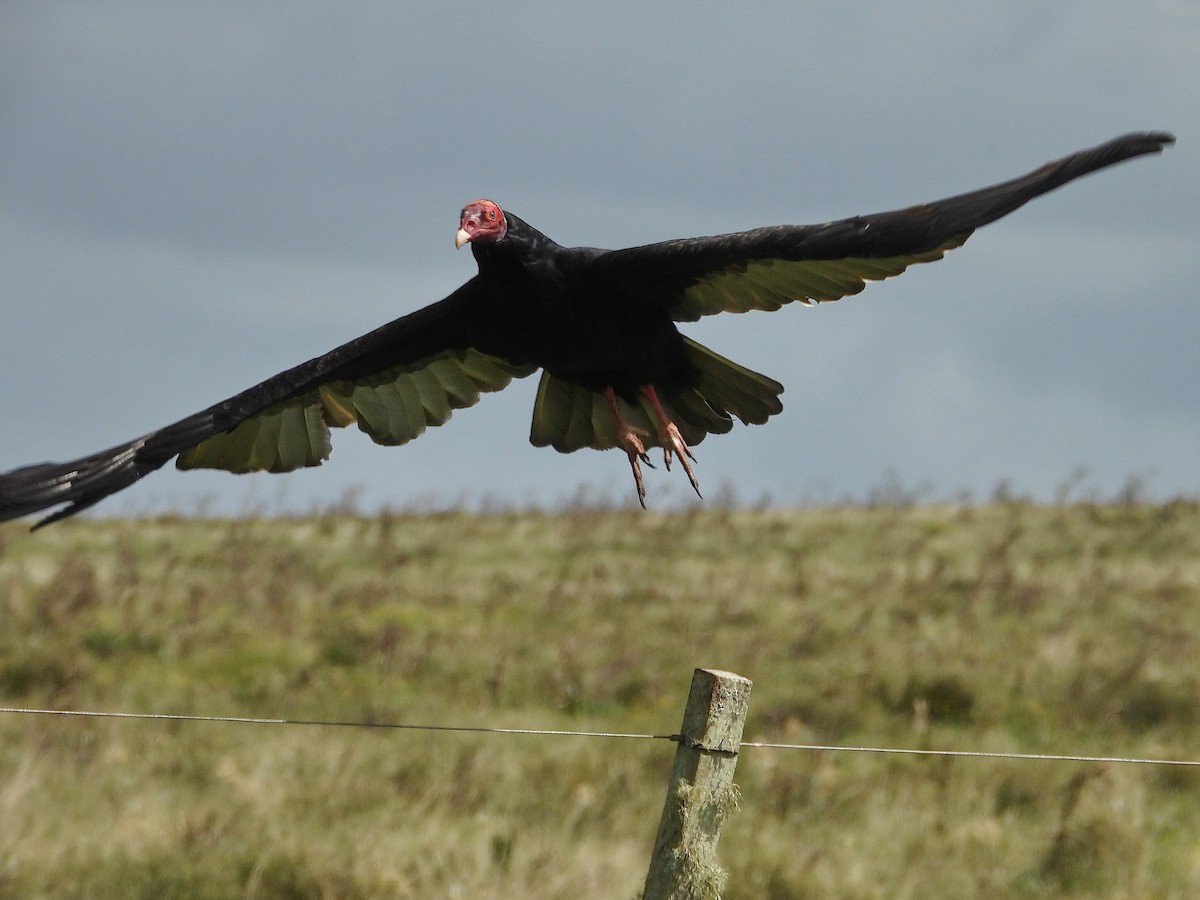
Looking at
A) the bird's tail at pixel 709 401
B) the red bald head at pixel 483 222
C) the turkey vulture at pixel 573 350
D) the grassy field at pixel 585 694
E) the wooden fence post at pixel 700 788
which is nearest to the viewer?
the wooden fence post at pixel 700 788

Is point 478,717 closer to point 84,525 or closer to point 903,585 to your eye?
point 903,585

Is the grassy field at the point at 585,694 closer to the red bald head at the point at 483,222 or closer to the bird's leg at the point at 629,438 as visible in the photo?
the bird's leg at the point at 629,438

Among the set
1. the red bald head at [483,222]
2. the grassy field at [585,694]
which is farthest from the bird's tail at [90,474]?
the grassy field at [585,694]

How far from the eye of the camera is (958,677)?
26.9 feet

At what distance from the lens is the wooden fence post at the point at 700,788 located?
297 centimetres

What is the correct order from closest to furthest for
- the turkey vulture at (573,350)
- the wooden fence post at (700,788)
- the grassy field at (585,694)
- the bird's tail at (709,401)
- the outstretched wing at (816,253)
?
1. the wooden fence post at (700,788)
2. the outstretched wing at (816,253)
3. the turkey vulture at (573,350)
4. the bird's tail at (709,401)
5. the grassy field at (585,694)

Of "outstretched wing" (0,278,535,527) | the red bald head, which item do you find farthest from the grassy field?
the red bald head

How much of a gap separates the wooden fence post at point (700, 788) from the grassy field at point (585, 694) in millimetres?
2561

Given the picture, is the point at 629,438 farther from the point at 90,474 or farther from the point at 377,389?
the point at 90,474

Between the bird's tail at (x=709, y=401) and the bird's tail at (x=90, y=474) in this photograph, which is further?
the bird's tail at (x=709, y=401)

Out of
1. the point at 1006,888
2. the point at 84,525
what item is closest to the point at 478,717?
the point at 1006,888

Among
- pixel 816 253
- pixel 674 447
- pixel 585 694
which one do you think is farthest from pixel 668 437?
pixel 585 694

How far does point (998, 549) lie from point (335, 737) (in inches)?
256

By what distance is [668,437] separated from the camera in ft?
14.9
